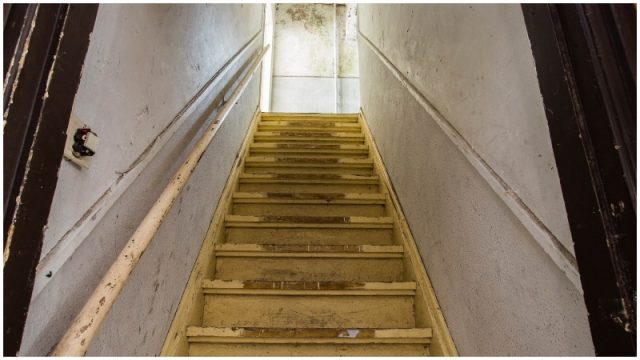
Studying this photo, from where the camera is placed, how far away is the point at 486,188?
1.18m

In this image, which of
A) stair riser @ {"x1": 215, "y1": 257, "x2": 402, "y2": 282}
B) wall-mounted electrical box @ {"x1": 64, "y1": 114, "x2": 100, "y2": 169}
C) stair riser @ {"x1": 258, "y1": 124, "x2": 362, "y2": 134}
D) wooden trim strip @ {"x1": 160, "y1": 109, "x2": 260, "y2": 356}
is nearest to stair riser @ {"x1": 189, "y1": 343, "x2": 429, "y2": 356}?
wooden trim strip @ {"x1": 160, "y1": 109, "x2": 260, "y2": 356}

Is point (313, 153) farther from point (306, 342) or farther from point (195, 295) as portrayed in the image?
point (306, 342)

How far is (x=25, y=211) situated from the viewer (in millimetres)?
618

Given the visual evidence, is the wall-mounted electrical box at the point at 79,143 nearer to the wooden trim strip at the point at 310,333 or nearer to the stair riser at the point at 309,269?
the wooden trim strip at the point at 310,333

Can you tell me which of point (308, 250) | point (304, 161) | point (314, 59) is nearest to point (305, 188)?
point (304, 161)

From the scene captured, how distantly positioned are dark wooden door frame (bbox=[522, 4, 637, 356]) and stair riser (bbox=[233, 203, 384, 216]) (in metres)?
1.97

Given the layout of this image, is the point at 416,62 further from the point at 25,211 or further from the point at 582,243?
the point at 25,211

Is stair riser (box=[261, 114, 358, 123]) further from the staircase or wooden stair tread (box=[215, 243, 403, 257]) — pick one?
→ wooden stair tread (box=[215, 243, 403, 257])

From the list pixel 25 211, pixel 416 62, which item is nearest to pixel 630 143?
pixel 25 211

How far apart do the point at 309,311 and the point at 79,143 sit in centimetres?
127

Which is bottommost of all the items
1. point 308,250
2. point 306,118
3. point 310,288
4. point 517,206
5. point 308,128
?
point 310,288

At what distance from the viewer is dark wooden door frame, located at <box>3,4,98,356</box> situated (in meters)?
0.59

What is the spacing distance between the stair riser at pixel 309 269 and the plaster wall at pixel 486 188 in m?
0.28

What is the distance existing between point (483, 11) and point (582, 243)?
85 centimetres
